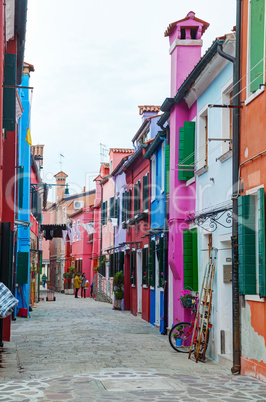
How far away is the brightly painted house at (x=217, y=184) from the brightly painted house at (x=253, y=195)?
28.8 inches

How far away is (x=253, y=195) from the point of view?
9523mm

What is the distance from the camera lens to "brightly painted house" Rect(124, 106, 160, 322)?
2136cm

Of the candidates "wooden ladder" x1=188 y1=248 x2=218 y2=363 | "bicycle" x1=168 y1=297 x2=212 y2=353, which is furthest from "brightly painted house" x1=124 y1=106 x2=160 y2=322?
"wooden ladder" x1=188 y1=248 x2=218 y2=363

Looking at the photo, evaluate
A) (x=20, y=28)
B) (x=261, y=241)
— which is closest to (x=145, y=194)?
(x=20, y=28)

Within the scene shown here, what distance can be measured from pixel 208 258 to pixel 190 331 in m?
1.62

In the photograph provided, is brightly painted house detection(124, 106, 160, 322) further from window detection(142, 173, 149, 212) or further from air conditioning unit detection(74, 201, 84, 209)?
air conditioning unit detection(74, 201, 84, 209)

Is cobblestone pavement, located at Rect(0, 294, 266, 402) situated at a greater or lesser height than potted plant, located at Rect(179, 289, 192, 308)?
lesser

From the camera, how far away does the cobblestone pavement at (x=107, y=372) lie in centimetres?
798

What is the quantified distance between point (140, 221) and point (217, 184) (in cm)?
1153

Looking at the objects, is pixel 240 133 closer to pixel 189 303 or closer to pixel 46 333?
pixel 189 303

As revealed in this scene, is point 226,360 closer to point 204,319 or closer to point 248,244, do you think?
point 204,319

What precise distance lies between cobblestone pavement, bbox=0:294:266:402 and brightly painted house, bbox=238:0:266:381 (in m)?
0.64

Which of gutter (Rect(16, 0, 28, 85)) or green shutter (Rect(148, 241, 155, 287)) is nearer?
gutter (Rect(16, 0, 28, 85))

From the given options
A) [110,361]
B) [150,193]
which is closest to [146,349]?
[110,361]
